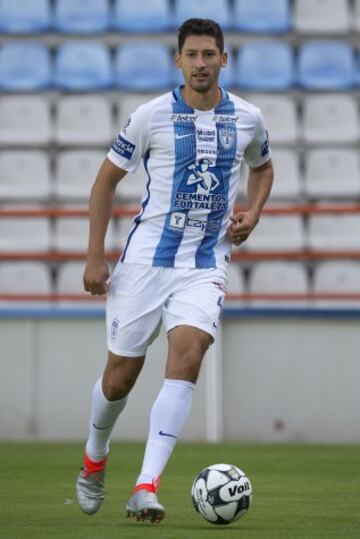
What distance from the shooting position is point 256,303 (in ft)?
42.0

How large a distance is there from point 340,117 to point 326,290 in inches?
94.6

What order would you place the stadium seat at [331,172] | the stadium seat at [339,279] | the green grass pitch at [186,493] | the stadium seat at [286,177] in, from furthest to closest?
the stadium seat at [331,172]
the stadium seat at [286,177]
the stadium seat at [339,279]
the green grass pitch at [186,493]

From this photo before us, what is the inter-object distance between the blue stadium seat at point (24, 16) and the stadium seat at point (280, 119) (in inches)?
106

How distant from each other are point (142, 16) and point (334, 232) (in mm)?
3611

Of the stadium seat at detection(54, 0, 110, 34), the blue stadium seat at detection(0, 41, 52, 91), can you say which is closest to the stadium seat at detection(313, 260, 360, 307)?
the blue stadium seat at detection(0, 41, 52, 91)

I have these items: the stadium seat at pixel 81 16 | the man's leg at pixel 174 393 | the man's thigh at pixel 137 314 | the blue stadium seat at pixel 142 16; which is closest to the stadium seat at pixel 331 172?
the blue stadium seat at pixel 142 16

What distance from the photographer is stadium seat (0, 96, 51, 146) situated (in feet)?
48.0

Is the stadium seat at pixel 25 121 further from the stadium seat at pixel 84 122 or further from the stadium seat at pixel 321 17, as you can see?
the stadium seat at pixel 321 17

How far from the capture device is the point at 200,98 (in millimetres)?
6066

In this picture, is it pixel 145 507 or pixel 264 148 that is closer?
pixel 145 507

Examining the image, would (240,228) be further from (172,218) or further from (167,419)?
(167,419)

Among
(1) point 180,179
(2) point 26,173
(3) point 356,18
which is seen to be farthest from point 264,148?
(3) point 356,18

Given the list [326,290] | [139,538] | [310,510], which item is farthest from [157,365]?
[139,538]

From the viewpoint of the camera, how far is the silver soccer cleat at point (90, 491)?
609cm
